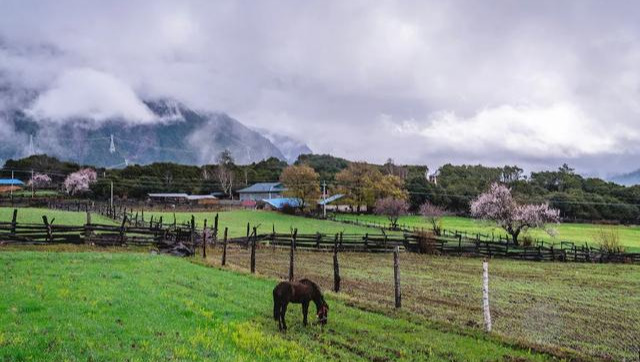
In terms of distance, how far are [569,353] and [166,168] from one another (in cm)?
17287

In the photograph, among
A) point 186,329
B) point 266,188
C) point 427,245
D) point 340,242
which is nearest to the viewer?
point 186,329

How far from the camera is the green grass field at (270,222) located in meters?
72.8

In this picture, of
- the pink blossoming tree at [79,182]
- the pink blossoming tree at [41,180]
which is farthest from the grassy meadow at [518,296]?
the pink blossoming tree at [41,180]

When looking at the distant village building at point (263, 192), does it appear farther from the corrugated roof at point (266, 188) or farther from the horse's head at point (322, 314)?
the horse's head at point (322, 314)

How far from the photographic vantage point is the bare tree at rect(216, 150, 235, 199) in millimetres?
156875

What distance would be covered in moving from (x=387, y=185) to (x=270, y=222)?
36.1m

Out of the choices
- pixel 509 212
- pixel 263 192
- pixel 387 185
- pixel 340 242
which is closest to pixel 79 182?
pixel 263 192

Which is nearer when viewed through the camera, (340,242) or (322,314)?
(322,314)

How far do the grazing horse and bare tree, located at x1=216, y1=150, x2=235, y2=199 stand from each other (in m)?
139

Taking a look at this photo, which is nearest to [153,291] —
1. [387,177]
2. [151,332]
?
[151,332]

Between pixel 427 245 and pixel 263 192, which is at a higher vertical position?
pixel 263 192

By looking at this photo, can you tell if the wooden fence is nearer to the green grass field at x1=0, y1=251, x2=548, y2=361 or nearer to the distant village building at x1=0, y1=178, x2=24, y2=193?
the green grass field at x1=0, y1=251, x2=548, y2=361

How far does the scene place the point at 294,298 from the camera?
474 inches

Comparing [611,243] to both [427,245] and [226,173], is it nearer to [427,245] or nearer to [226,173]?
[427,245]
